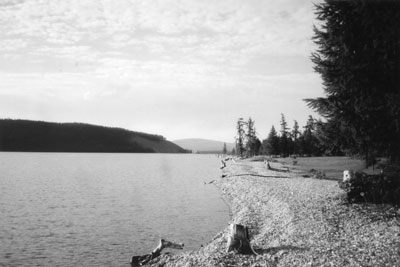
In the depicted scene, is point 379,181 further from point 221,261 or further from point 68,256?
point 68,256

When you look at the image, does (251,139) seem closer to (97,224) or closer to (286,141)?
(286,141)

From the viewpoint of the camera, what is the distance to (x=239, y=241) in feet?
42.5

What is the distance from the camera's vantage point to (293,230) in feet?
50.0

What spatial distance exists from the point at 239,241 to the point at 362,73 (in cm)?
1085

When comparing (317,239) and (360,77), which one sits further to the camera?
(360,77)

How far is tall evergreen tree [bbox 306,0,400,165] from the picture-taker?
51.3 ft

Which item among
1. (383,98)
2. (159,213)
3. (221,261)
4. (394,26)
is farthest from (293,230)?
(159,213)

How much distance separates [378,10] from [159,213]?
20830 mm

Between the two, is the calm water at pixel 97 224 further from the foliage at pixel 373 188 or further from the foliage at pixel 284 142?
the foliage at pixel 284 142

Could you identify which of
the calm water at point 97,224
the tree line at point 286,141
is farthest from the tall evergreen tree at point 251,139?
the calm water at point 97,224

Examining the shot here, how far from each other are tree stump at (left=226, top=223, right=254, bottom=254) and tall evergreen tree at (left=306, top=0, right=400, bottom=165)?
886 cm

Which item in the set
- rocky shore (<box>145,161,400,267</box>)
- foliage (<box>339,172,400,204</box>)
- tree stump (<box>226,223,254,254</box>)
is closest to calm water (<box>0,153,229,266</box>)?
rocky shore (<box>145,161,400,267</box>)

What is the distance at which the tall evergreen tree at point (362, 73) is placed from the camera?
15.6 metres

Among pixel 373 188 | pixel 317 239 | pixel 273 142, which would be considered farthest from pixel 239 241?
pixel 273 142
